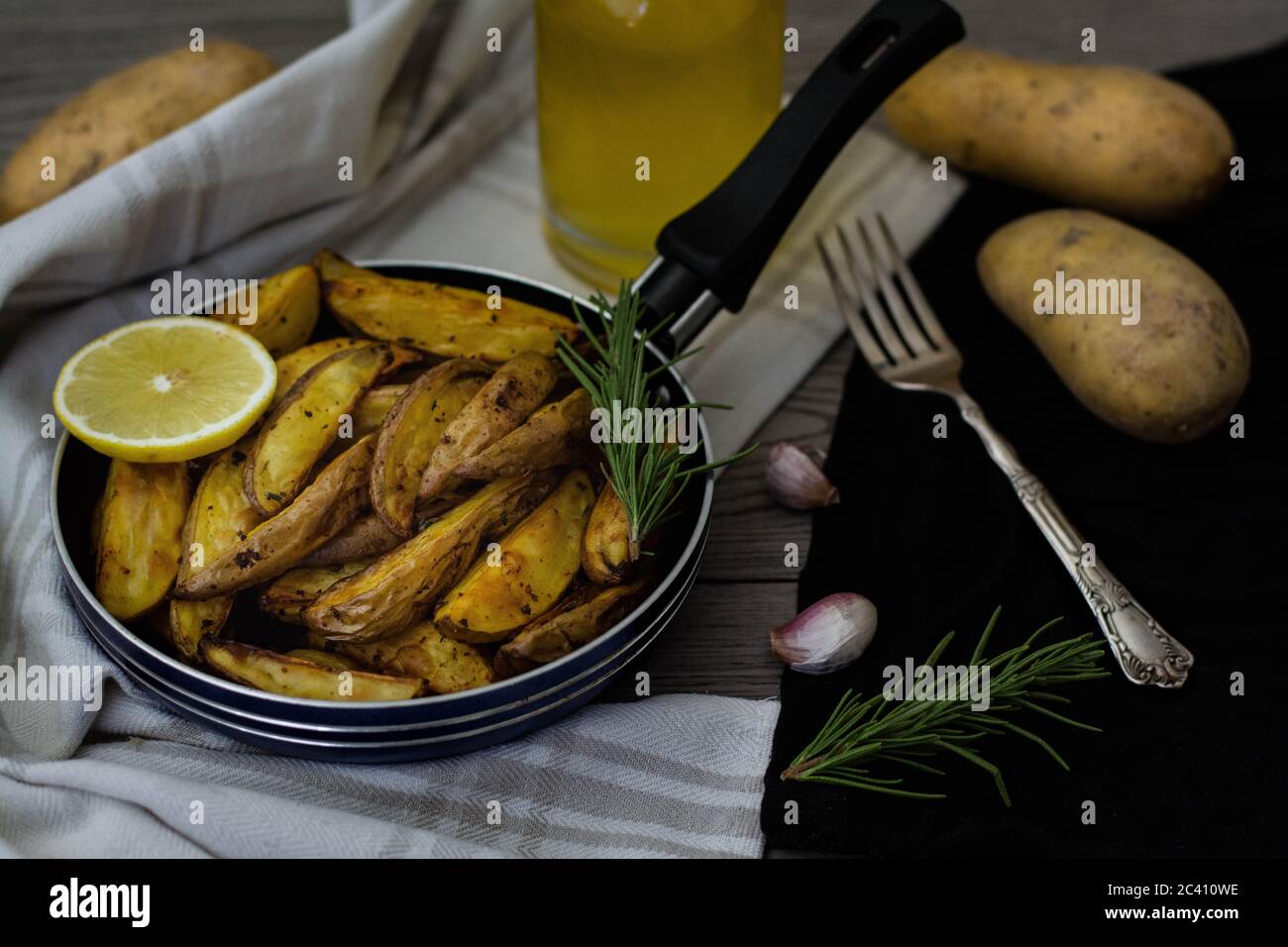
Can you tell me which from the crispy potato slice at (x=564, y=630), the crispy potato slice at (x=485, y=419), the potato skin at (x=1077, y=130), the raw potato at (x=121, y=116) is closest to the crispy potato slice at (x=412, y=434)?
the crispy potato slice at (x=485, y=419)

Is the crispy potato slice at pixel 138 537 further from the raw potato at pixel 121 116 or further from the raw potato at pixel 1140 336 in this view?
the raw potato at pixel 1140 336

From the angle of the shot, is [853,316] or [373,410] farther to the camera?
[853,316]

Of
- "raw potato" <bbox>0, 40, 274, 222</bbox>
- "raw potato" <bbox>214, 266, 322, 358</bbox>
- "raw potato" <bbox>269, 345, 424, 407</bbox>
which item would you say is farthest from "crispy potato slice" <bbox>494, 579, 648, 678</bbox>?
"raw potato" <bbox>0, 40, 274, 222</bbox>

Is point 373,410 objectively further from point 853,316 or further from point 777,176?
point 853,316

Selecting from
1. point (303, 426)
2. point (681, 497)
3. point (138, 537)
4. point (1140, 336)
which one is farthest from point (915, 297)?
point (138, 537)

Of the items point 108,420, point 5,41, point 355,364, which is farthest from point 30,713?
point 5,41

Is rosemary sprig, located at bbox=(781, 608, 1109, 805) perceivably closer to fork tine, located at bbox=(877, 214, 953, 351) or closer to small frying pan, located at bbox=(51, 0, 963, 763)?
small frying pan, located at bbox=(51, 0, 963, 763)

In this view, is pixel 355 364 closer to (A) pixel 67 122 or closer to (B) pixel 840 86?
(B) pixel 840 86
